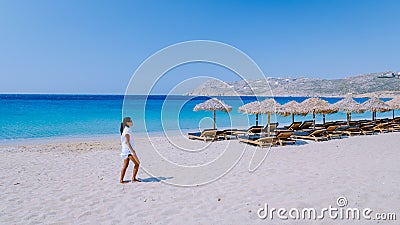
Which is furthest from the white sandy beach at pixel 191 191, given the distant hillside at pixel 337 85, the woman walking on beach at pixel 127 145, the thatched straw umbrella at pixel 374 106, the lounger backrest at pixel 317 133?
the distant hillside at pixel 337 85

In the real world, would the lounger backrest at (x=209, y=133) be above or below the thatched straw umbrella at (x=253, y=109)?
below

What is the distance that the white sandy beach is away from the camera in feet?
11.8

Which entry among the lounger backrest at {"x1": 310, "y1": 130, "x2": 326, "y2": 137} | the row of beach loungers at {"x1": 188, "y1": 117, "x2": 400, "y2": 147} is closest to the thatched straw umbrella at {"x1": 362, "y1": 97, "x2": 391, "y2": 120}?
the row of beach loungers at {"x1": 188, "y1": 117, "x2": 400, "y2": 147}

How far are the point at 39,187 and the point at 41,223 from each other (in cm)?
177

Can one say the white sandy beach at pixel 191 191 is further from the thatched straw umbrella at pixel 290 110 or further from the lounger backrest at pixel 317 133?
the thatched straw umbrella at pixel 290 110

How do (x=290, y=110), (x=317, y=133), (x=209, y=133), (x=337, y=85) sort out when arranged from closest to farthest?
(x=317, y=133), (x=209, y=133), (x=290, y=110), (x=337, y=85)

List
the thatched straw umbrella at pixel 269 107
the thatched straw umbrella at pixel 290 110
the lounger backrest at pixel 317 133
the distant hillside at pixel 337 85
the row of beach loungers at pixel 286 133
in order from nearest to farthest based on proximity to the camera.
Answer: the row of beach loungers at pixel 286 133 < the lounger backrest at pixel 317 133 < the thatched straw umbrella at pixel 269 107 < the thatched straw umbrella at pixel 290 110 < the distant hillside at pixel 337 85

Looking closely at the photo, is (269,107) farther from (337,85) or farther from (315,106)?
(337,85)

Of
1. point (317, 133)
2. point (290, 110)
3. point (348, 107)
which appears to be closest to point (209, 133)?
point (290, 110)

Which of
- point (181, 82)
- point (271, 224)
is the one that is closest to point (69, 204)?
point (271, 224)

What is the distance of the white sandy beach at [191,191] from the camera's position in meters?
3.61

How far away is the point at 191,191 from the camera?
4.69 m

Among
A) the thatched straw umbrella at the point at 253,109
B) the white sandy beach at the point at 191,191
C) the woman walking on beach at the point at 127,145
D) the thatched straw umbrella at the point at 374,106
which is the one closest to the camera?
the white sandy beach at the point at 191,191

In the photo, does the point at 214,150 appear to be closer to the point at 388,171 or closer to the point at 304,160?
the point at 304,160
